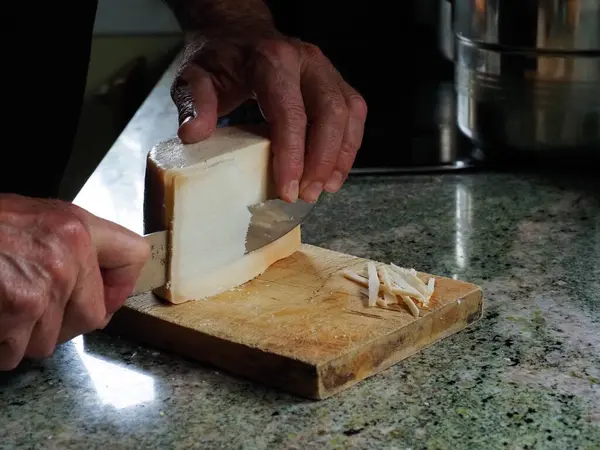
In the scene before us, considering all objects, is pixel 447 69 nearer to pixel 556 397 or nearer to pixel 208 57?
pixel 208 57

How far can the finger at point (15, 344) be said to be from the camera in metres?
0.92

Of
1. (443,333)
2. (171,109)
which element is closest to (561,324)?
(443,333)

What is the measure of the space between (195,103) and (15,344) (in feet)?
1.68

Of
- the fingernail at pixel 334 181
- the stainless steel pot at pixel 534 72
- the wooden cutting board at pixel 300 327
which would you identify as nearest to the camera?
the wooden cutting board at pixel 300 327

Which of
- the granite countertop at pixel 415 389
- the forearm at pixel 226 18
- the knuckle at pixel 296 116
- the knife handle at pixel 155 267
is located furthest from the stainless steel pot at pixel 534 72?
the knife handle at pixel 155 267

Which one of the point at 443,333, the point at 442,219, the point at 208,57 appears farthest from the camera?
the point at 442,219

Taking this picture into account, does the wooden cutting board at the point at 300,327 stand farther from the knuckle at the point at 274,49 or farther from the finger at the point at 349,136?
the knuckle at the point at 274,49

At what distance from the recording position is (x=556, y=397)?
3.28 ft

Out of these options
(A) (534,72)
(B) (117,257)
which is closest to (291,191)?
(B) (117,257)

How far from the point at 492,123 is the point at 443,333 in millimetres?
764

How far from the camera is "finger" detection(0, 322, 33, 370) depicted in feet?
3.01

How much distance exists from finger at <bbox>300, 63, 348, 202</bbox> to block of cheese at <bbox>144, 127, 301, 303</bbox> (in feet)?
0.24

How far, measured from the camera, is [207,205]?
3.79 ft

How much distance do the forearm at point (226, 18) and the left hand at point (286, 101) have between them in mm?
44
